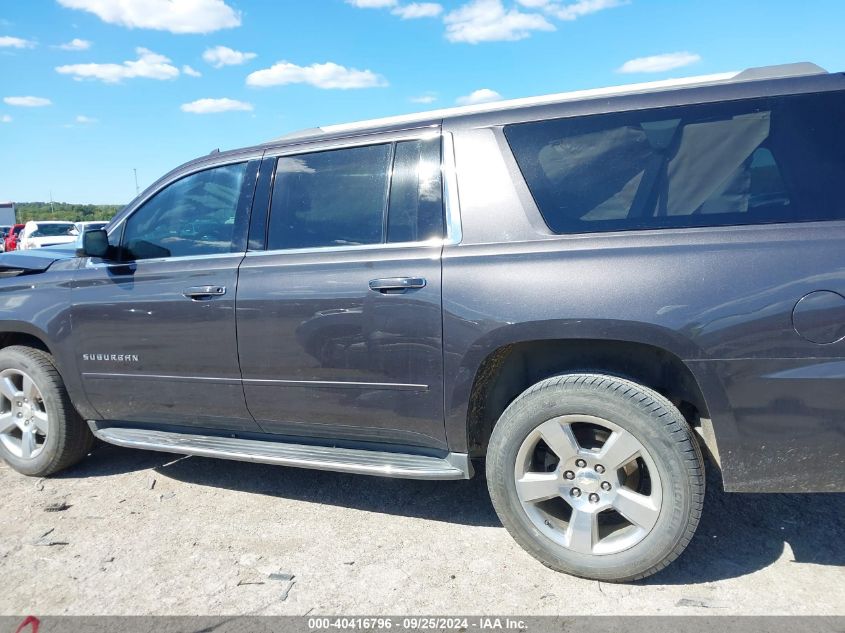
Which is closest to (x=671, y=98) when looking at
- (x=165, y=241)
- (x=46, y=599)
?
(x=165, y=241)

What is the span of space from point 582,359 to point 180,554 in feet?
6.88

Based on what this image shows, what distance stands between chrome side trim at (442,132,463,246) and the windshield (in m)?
21.4

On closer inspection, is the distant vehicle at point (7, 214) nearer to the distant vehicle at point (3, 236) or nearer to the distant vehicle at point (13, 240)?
the distant vehicle at point (3, 236)

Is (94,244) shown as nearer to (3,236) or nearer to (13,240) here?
(13,240)

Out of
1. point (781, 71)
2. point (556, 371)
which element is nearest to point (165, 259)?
point (556, 371)

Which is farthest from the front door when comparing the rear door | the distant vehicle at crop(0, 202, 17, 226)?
the distant vehicle at crop(0, 202, 17, 226)

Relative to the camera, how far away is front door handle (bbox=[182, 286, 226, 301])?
3.34 meters

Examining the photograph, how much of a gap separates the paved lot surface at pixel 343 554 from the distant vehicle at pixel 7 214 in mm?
39307

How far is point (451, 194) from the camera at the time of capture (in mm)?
2973

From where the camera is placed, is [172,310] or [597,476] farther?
[172,310]

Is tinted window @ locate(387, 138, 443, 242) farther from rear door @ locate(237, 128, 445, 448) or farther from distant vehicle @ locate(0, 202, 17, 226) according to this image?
distant vehicle @ locate(0, 202, 17, 226)

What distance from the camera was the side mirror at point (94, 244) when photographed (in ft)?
12.0

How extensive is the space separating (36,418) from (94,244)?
4.05 feet

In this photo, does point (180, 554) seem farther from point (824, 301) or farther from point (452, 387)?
point (824, 301)
